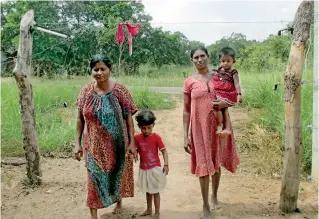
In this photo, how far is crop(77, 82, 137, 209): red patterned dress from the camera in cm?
304

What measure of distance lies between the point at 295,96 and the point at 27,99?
2715 millimetres

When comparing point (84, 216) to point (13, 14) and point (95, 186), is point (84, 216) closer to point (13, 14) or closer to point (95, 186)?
point (95, 186)

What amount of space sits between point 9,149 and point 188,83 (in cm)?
321

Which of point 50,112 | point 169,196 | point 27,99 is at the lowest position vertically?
point 169,196

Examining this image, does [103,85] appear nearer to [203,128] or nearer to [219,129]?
[203,128]

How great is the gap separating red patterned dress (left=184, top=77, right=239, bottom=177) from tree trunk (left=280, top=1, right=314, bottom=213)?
0.62 metres

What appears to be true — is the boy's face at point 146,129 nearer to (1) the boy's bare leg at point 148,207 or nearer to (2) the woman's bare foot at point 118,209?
(1) the boy's bare leg at point 148,207

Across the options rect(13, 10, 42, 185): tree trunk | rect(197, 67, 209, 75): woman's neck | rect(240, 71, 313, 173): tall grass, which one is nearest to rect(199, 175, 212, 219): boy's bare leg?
rect(197, 67, 209, 75): woman's neck

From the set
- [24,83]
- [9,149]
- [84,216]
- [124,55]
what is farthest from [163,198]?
[124,55]

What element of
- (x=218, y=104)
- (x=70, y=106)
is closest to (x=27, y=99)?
(x=218, y=104)

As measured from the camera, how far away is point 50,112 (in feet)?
24.3

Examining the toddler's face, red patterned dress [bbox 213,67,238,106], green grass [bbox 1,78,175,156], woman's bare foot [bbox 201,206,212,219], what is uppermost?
the toddler's face

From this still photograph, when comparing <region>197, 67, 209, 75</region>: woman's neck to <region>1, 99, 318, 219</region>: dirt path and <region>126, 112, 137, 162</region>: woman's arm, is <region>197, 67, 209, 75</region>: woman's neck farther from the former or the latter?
<region>1, 99, 318, 219</region>: dirt path

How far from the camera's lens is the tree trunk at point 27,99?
13.2 ft
